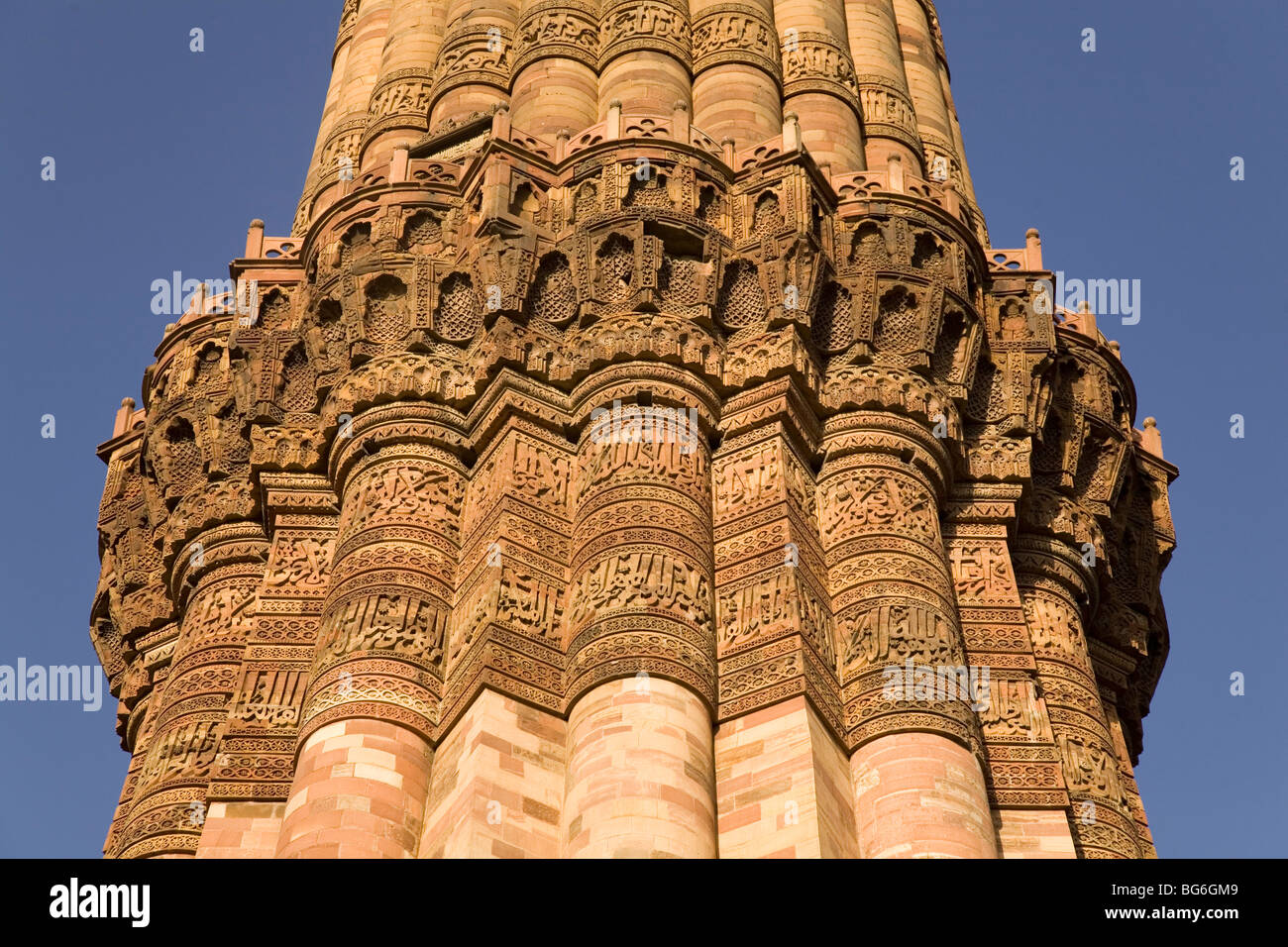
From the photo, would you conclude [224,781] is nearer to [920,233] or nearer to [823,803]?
[823,803]

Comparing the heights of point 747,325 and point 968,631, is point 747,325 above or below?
above

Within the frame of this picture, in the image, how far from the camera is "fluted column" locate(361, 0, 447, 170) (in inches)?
728

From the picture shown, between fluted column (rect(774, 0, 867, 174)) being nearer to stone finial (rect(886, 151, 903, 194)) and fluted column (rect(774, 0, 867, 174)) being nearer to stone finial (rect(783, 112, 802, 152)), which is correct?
stone finial (rect(886, 151, 903, 194))

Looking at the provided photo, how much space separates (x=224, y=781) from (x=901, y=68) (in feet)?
31.0

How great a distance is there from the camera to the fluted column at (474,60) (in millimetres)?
18194

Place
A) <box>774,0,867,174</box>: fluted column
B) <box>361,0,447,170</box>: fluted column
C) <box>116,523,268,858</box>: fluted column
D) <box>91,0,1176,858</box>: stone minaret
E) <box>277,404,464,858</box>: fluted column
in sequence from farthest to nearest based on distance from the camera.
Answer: <box>361,0,447,170</box>: fluted column < <box>774,0,867,174</box>: fluted column < <box>116,523,268,858</box>: fluted column < <box>91,0,1176,858</box>: stone minaret < <box>277,404,464,858</box>: fluted column

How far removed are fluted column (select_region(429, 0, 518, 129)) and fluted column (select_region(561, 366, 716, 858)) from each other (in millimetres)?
4335

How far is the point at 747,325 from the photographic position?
15.2 meters

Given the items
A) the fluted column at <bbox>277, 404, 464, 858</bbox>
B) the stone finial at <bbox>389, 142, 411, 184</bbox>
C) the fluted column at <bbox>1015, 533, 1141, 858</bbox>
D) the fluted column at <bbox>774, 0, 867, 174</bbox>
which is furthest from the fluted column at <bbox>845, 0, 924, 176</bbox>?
the fluted column at <bbox>277, 404, 464, 858</bbox>

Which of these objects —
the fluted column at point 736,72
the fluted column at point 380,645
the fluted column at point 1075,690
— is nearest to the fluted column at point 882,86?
the fluted column at point 736,72

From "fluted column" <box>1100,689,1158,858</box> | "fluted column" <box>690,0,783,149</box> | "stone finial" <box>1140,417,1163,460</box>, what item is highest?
"fluted column" <box>690,0,783,149</box>

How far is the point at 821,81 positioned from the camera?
18.3 m

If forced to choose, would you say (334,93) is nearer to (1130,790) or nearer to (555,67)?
(555,67)

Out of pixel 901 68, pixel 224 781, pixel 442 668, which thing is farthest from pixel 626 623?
pixel 901 68
